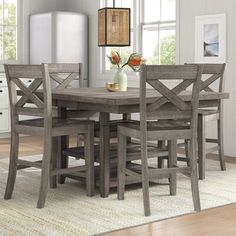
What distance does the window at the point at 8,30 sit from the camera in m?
8.24

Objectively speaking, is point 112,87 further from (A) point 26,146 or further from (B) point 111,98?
(A) point 26,146

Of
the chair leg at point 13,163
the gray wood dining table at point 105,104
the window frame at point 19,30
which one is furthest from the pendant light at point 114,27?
the window frame at point 19,30

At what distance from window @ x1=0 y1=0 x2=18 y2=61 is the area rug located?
11.5ft

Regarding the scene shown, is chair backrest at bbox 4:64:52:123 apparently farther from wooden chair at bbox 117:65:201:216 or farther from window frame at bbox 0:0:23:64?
window frame at bbox 0:0:23:64

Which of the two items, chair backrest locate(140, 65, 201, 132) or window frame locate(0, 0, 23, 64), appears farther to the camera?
window frame locate(0, 0, 23, 64)

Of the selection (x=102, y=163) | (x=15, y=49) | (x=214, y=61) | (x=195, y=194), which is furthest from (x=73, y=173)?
(x=15, y=49)

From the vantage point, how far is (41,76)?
4109mm

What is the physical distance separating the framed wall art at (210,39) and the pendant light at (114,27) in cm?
180

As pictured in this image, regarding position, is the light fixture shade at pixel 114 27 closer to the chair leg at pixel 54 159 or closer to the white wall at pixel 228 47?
the chair leg at pixel 54 159

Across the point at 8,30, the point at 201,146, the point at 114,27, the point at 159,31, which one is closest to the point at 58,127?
the point at 114,27

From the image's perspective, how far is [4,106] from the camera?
786 centimetres

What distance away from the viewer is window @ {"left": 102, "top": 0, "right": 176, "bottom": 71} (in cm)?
725

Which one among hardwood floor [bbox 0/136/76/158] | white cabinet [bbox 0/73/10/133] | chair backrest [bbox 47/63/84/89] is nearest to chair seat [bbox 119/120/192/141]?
chair backrest [bbox 47/63/84/89]

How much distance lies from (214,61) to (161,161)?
1.96 meters
